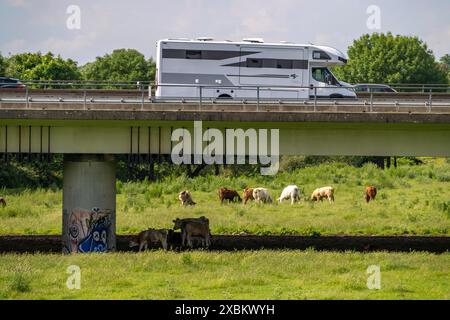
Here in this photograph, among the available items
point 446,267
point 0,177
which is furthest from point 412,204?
point 0,177

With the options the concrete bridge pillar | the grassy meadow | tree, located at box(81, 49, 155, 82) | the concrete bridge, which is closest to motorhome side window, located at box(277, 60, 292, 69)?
the grassy meadow

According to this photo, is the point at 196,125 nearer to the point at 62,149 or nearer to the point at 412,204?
the point at 62,149

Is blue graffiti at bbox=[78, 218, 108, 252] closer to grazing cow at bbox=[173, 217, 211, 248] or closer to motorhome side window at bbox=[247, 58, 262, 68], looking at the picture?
grazing cow at bbox=[173, 217, 211, 248]

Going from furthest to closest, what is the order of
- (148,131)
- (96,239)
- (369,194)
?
(369,194)
(148,131)
(96,239)

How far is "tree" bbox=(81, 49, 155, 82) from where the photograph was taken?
12531 centimetres

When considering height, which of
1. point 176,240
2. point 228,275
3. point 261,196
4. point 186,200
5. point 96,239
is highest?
point 261,196

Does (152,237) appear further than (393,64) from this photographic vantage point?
No

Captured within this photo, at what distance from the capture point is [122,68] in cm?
12756

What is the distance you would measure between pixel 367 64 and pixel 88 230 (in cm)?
10222

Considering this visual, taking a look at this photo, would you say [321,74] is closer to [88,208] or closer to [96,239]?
[88,208]

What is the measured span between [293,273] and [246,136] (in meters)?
7.90

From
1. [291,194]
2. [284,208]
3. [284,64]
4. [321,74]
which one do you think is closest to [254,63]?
[284,64]

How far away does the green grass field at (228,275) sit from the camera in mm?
27922

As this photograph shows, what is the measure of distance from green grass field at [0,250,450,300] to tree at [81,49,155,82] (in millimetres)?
90088
